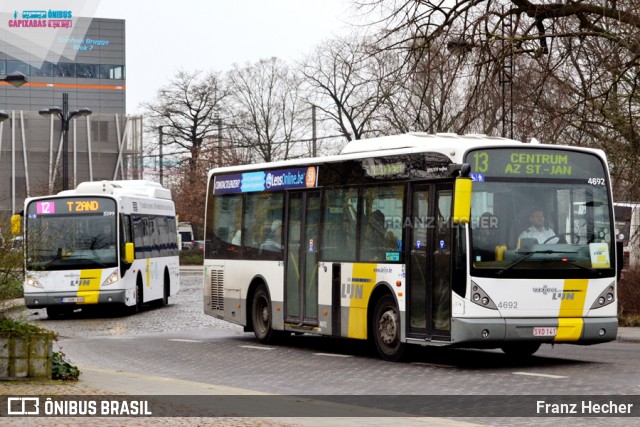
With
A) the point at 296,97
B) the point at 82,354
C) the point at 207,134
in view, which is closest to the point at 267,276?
the point at 82,354

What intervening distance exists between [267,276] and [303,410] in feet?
33.3

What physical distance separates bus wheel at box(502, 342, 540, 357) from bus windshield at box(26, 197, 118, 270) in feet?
44.9

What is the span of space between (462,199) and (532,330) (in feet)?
6.71

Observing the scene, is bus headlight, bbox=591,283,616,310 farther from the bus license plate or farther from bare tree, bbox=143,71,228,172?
bare tree, bbox=143,71,228,172

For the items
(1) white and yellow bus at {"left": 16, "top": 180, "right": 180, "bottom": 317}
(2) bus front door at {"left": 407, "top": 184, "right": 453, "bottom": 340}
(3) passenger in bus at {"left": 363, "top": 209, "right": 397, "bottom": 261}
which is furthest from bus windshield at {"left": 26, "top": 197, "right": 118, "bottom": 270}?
(2) bus front door at {"left": 407, "top": 184, "right": 453, "bottom": 340}

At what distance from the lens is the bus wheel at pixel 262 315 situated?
21.8 meters

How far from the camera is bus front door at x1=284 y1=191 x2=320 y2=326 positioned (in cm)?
2008

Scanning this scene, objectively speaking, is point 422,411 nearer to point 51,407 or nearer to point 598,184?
point 51,407

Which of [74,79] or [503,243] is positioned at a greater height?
[74,79]

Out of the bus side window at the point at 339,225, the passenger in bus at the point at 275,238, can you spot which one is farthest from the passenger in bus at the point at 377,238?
the passenger in bus at the point at 275,238

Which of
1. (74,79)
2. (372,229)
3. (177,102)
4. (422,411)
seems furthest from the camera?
(74,79)

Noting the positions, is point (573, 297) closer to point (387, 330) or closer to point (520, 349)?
point (520, 349)

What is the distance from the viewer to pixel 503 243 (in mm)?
16453

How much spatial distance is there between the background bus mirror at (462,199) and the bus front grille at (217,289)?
847 centimetres
